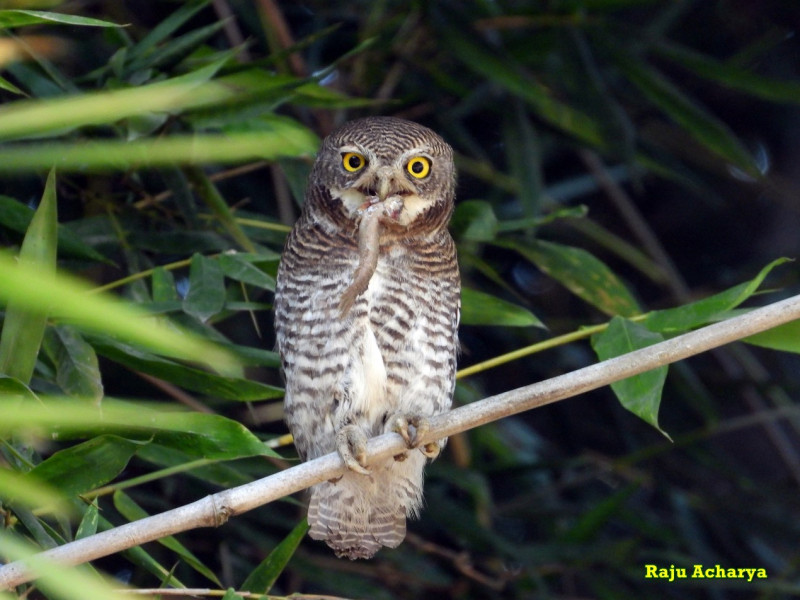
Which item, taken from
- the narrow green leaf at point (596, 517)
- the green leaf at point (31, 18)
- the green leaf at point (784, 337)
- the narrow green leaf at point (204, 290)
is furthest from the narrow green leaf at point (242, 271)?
the narrow green leaf at point (596, 517)

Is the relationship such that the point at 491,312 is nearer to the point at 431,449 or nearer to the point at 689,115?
the point at 431,449

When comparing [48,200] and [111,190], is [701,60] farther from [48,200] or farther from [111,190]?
[48,200]

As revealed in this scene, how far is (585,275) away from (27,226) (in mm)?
1405

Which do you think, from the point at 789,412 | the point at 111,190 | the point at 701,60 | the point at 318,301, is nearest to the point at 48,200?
the point at 318,301

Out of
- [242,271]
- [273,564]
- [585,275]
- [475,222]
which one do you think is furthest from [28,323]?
[585,275]

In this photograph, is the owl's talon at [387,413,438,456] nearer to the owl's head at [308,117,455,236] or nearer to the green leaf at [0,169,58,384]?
the owl's head at [308,117,455,236]

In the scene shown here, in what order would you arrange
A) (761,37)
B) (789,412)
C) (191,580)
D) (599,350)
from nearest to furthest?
1. (599,350)
2. (191,580)
3. (789,412)
4. (761,37)

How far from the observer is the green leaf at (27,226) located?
7.70ft

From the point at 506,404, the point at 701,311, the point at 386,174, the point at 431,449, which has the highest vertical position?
the point at 386,174

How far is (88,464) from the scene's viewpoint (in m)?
1.88

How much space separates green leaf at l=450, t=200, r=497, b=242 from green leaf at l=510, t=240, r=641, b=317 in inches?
5.7

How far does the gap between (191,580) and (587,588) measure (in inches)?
61.9

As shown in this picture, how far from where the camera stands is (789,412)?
11.7 feet

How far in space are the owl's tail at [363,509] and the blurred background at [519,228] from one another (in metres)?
Result: 0.11
